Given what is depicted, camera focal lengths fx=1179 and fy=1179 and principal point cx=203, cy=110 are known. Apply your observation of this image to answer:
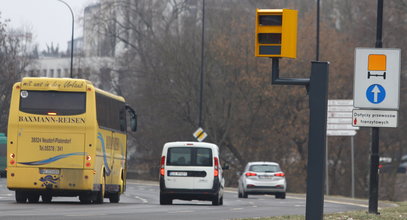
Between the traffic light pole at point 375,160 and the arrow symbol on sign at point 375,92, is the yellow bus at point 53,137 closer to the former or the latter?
the traffic light pole at point 375,160

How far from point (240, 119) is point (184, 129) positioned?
132 inches

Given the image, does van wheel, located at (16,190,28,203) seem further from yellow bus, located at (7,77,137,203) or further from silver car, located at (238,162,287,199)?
silver car, located at (238,162,287,199)

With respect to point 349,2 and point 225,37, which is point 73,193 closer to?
point 225,37

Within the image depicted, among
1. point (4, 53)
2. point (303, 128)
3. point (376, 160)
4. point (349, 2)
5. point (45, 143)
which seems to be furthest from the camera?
point (4, 53)

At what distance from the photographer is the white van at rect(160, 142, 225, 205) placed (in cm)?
3300

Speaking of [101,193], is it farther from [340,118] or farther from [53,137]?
[340,118]

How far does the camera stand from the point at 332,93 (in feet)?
210

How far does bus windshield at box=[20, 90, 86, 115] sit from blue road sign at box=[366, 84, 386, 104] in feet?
28.8

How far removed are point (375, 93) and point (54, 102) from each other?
947 cm

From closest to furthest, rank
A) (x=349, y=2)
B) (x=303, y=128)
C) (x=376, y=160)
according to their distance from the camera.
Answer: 1. (x=376, y=160)
2. (x=303, y=128)
3. (x=349, y=2)

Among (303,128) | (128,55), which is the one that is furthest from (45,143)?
(128,55)

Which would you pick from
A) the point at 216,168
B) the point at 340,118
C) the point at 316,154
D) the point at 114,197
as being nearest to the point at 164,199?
the point at 216,168

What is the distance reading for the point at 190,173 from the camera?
33156 mm

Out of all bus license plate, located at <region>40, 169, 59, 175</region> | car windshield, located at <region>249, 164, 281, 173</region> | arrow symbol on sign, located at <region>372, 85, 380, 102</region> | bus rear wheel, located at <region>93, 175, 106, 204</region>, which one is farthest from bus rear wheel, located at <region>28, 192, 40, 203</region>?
car windshield, located at <region>249, 164, 281, 173</region>
